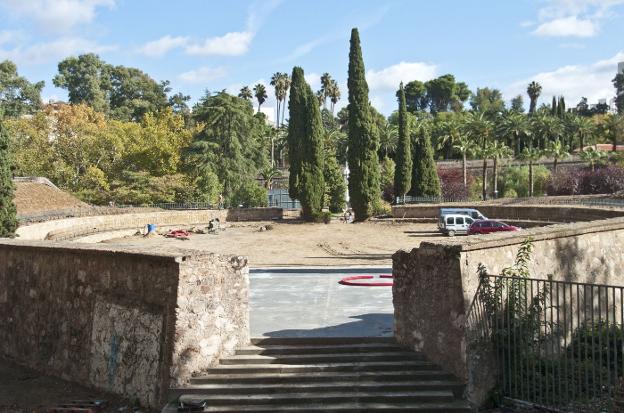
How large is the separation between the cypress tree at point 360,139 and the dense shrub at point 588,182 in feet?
65.9

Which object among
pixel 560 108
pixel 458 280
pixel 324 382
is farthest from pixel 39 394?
pixel 560 108

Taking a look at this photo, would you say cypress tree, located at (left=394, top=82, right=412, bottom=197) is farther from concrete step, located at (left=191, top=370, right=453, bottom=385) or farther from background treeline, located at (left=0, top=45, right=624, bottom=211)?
concrete step, located at (left=191, top=370, right=453, bottom=385)

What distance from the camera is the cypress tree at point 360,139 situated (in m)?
48.2

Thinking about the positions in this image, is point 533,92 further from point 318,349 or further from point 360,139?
point 318,349

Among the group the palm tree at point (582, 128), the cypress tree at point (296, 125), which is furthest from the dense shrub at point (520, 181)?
the cypress tree at point (296, 125)

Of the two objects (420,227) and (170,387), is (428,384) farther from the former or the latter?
(420,227)

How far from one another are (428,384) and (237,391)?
9.09 ft

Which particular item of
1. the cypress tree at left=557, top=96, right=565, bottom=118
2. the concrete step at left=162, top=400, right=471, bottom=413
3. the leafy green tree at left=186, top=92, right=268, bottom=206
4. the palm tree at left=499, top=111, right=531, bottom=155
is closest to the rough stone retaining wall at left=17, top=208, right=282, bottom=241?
the leafy green tree at left=186, top=92, right=268, bottom=206

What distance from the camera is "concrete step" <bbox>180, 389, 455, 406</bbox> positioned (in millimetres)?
8344

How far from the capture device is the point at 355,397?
841cm

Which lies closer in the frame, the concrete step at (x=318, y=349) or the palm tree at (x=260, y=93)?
the concrete step at (x=318, y=349)

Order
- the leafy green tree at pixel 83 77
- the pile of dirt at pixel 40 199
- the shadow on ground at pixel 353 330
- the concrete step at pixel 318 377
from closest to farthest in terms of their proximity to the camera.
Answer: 1. the concrete step at pixel 318 377
2. the shadow on ground at pixel 353 330
3. the pile of dirt at pixel 40 199
4. the leafy green tree at pixel 83 77

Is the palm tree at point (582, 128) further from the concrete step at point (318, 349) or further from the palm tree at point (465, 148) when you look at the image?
the concrete step at point (318, 349)

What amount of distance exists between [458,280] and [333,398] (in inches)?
97.2
